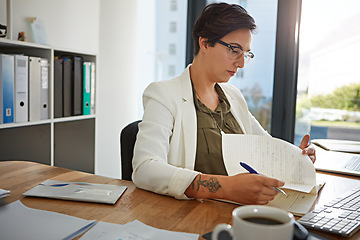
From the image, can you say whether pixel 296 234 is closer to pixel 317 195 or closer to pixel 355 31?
pixel 317 195

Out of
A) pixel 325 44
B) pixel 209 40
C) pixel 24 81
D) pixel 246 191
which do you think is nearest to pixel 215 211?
pixel 246 191

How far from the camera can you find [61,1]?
2.36m

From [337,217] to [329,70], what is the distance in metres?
2.25

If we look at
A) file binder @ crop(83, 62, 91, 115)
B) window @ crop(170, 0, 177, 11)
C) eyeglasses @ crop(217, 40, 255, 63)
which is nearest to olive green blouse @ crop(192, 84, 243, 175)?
eyeglasses @ crop(217, 40, 255, 63)

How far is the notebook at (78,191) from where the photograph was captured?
93cm

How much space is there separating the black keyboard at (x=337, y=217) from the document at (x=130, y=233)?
0.94 ft

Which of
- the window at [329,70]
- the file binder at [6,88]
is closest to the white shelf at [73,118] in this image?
the file binder at [6,88]

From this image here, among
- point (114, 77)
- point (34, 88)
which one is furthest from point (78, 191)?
point (114, 77)

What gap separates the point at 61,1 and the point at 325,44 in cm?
207

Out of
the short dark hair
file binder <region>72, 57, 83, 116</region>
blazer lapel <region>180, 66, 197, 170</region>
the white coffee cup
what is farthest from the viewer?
file binder <region>72, 57, 83, 116</region>

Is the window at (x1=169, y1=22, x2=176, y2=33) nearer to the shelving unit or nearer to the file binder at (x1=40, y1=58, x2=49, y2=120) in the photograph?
the shelving unit

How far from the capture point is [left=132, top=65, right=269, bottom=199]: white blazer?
1.01 meters

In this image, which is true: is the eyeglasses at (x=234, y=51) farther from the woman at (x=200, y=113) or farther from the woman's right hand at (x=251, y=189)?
the woman's right hand at (x=251, y=189)

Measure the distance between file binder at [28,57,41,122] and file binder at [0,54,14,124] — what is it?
0.44 feet
